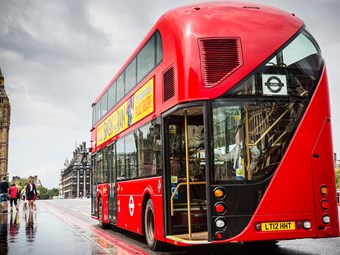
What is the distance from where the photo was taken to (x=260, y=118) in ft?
26.2

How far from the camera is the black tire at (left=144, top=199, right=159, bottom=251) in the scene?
992 cm

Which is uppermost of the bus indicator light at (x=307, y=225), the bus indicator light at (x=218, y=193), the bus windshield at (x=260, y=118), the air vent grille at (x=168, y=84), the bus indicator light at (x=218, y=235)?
the air vent grille at (x=168, y=84)

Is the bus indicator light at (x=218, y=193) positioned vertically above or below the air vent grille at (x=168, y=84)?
below

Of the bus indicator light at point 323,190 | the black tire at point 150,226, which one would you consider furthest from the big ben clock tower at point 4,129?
the bus indicator light at point 323,190

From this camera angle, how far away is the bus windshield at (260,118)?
781 cm

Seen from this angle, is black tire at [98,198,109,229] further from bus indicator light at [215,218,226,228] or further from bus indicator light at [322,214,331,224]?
bus indicator light at [322,214,331,224]

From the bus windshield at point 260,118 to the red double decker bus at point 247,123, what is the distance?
0.6 inches

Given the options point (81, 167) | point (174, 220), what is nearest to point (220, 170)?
point (174, 220)

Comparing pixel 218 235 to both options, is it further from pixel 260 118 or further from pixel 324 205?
pixel 260 118

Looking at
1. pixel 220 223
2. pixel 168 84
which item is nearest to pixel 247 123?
pixel 220 223

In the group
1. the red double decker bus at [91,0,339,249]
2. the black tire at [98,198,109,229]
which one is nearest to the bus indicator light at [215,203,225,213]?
the red double decker bus at [91,0,339,249]

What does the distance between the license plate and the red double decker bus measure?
0.02m

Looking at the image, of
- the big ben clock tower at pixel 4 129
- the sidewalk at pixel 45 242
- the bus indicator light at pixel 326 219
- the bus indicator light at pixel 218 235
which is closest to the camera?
the bus indicator light at pixel 218 235

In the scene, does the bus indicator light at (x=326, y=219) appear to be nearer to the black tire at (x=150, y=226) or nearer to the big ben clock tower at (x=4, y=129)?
the black tire at (x=150, y=226)
